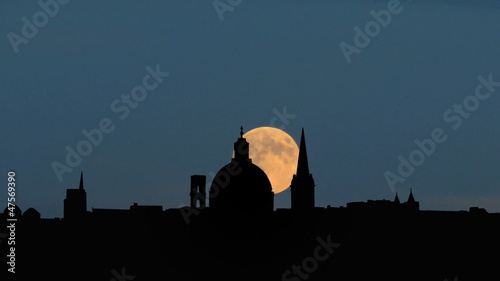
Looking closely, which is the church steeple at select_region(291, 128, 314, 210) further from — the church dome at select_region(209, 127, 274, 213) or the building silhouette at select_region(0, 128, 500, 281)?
the church dome at select_region(209, 127, 274, 213)

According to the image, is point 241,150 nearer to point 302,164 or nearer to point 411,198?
point 302,164

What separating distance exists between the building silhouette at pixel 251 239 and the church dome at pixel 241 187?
0.27ft

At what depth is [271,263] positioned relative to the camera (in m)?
109

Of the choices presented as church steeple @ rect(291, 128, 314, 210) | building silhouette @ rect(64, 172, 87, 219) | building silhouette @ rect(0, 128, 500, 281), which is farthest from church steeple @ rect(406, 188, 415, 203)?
building silhouette @ rect(64, 172, 87, 219)

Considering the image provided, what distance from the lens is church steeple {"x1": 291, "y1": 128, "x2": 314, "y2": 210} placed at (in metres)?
102

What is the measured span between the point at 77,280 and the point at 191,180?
12187mm

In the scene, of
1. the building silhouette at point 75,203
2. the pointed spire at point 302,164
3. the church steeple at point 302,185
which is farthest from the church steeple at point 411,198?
the building silhouette at point 75,203

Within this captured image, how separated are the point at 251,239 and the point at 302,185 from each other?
10.9 m

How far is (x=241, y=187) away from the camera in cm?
10438

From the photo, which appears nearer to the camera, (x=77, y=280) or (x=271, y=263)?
(x=77, y=280)

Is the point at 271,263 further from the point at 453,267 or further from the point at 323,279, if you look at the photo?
the point at 453,267

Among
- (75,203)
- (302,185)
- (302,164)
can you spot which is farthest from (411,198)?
(75,203)

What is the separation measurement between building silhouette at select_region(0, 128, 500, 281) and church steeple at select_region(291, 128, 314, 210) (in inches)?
3.9

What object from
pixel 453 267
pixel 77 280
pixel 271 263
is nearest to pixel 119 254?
pixel 77 280
